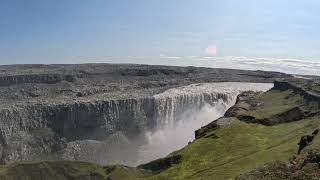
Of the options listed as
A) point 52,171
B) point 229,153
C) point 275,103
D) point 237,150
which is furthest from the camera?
point 52,171

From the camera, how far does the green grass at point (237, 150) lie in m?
71.9

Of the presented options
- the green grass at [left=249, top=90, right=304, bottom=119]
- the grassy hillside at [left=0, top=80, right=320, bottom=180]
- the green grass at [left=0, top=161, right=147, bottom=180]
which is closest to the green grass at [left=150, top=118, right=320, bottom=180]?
the grassy hillside at [left=0, top=80, right=320, bottom=180]

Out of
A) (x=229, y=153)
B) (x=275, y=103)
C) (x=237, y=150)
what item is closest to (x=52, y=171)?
(x=275, y=103)

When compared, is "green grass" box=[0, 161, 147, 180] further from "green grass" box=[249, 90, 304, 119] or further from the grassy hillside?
"green grass" box=[249, 90, 304, 119]

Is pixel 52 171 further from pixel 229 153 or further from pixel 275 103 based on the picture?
pixel 229 153

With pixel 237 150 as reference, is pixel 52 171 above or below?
below

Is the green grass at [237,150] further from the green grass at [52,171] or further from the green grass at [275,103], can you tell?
the green grass at [52,171]

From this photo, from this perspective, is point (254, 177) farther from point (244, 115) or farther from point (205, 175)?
point (244, 115)

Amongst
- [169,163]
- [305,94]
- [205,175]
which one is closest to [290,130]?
[169,163]

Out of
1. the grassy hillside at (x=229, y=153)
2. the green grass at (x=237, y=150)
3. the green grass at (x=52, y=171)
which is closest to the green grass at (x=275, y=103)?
the grassy hillside at (x=229, y=153)

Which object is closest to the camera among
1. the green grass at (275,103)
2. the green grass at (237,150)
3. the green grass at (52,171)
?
the green grass at (237,150)

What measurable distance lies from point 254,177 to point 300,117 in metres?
75.3

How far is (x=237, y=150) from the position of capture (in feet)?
299

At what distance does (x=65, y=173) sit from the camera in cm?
14488
